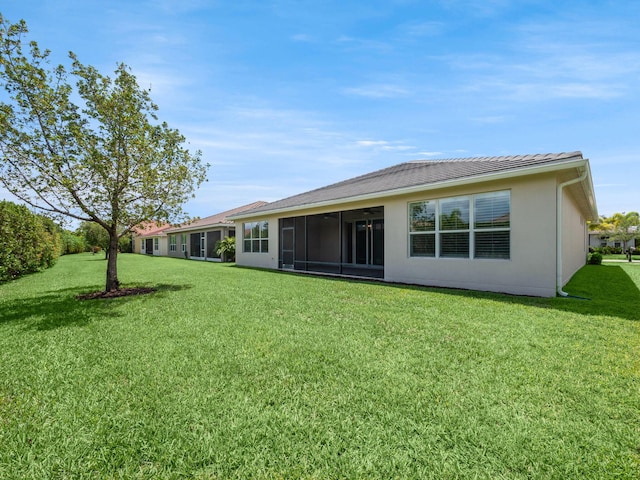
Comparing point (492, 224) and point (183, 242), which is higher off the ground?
point (492, 224)

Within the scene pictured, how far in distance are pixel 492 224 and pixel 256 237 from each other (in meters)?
12.2

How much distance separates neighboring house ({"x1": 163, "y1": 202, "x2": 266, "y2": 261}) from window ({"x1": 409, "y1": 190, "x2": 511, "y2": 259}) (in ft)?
49.7

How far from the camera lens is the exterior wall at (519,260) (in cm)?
717

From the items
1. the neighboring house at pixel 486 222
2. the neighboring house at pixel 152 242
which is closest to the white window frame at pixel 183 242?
the neighboring house at pixel 152 242

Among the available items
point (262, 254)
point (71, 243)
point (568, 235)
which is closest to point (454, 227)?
point (568, 235)

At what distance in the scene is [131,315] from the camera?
5965 millimetres

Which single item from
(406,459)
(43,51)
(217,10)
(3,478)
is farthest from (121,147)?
(406,459)

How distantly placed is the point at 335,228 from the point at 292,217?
3.59 meters

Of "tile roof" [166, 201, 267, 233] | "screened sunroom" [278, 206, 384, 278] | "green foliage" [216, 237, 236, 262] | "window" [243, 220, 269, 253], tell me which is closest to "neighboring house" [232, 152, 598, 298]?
"screened sunroom" [278, 206, 384, 278]

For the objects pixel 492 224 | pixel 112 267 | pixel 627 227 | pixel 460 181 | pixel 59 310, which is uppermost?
pixel 460 181

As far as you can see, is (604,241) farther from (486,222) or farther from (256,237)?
(256,237)

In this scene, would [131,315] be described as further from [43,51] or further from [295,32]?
[295,32]

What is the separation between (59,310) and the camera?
21.2 ft

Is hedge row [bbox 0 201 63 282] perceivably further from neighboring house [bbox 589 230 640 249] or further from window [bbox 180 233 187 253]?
neighboring house [bbox 589 230 640 249]
